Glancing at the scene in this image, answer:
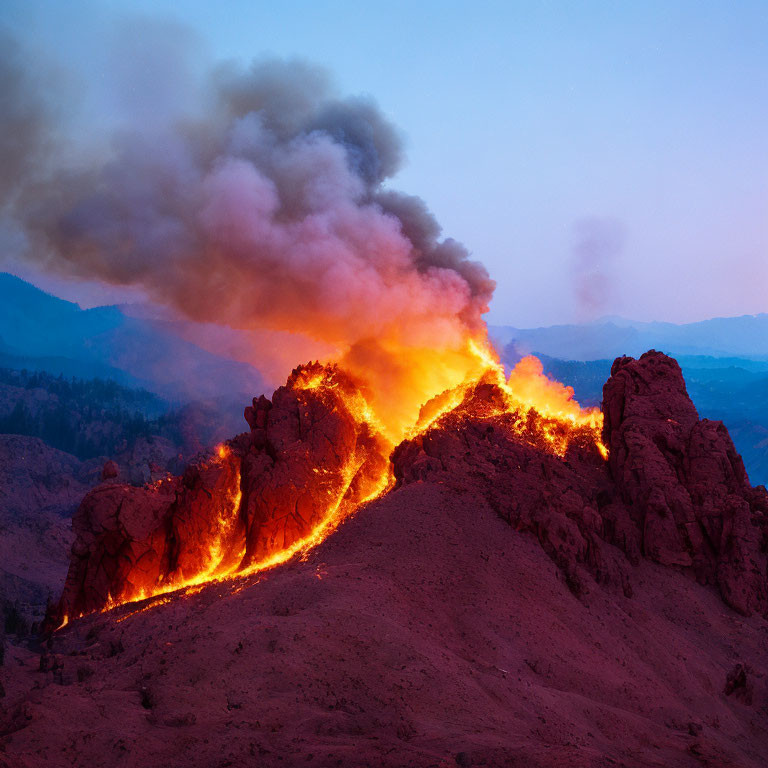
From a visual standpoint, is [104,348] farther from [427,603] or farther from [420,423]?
[427,603]

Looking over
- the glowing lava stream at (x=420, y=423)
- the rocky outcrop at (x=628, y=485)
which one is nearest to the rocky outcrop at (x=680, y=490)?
the rocky outcrop at (x=628, y=485)

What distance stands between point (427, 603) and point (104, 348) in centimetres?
17356

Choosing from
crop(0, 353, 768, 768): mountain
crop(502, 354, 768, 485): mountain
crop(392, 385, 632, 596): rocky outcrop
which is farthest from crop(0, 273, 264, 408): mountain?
crop(392, 385, 632, 596): rocky outcrop

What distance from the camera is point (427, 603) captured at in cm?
1563

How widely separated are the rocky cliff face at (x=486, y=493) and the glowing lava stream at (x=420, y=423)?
0.43 feet

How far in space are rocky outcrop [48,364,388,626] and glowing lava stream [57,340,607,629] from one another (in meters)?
0.09

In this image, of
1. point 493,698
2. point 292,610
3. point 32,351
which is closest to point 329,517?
point 292,610

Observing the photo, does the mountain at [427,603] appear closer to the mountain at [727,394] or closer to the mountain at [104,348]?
the mountain at [727,394]

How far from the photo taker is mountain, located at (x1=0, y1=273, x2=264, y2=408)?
14538 cm

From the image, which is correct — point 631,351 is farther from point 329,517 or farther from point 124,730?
point 124,730

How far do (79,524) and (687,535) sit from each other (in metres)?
20.7

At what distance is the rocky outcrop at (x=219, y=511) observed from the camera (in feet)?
71.0

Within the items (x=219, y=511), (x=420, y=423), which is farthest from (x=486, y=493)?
(x=219, y=511)

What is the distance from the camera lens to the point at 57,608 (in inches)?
895
